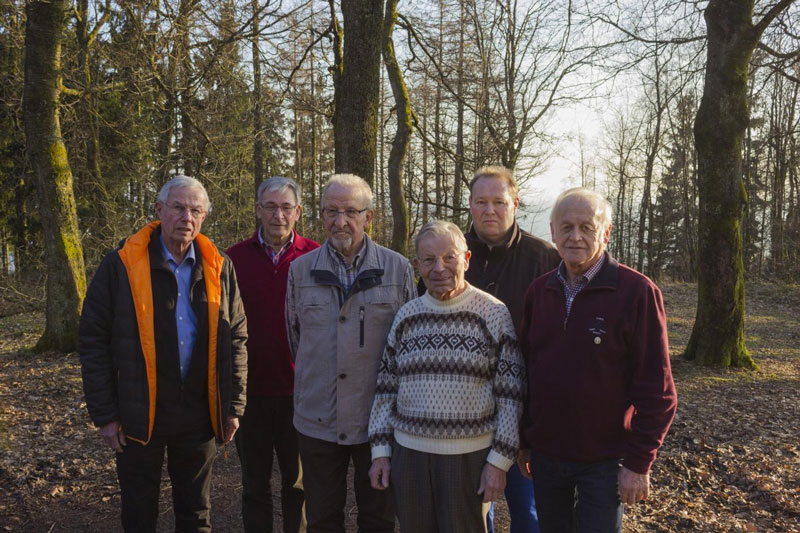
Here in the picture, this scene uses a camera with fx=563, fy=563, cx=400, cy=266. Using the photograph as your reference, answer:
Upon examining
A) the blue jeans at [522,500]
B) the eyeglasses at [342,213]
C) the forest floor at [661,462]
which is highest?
the eyeglasses at [342,213]

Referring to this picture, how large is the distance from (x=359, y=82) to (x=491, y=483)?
12.8 feet

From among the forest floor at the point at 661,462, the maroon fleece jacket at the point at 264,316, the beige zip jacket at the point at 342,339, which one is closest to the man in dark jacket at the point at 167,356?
the maroon fleece jacket at the point at 264,316

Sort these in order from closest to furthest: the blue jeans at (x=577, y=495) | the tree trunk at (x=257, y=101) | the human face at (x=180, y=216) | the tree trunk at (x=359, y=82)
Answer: the blue jeans at (x=577, y=495), the human face at (x=180, y=216), the tree trunk at (x=359, y=82), the tree trunk at (x=257, y=101)

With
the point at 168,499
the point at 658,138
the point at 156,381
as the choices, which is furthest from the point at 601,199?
the point at 658,138

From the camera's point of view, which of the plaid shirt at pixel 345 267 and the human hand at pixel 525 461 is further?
the plaid shirt at pixel 345 267

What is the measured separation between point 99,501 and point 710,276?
7700 millimetres

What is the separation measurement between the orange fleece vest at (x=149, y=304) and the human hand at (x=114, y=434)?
0.42 feet

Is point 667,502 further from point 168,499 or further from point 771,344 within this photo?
point 771,344

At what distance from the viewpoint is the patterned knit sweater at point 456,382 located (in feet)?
7.59

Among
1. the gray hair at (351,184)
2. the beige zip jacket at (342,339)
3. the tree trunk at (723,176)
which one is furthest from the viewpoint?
the tree trunk at (723,176)

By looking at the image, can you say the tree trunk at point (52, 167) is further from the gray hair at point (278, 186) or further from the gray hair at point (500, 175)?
the gray hair at point (500, 175)

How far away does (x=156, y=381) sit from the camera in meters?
2.88

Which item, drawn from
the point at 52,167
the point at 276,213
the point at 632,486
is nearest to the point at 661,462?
the point at 632,486

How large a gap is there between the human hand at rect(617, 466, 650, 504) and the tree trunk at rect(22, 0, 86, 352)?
7.94 meters
